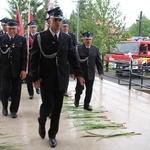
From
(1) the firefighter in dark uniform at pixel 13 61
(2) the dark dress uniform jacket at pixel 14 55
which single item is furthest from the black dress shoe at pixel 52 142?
(2) the dark dress uniform jacket at pixel 14 55

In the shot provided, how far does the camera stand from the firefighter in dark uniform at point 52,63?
410 cm

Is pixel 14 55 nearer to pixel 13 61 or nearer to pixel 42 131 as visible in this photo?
pixel 13 61

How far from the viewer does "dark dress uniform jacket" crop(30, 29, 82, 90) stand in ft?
13.5

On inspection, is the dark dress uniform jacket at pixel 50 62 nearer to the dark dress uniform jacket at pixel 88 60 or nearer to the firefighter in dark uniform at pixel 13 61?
the firefighter in dark uniform at pixel 13 61

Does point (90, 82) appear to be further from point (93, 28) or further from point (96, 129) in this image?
point (93, 28)

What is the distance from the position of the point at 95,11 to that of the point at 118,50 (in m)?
3.50

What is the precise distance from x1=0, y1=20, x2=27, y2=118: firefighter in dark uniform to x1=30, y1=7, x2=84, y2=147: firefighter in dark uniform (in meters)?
1.48

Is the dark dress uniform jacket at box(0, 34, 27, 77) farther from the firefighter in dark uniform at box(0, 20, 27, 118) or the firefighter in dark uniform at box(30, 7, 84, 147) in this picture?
the firefighter in dark uniform at box(30, 7, 84, 147)

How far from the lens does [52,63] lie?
4160 mm

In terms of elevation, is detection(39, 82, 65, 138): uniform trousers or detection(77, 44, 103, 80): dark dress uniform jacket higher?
detection(77, 44, 103, 80): dark dress uniform jacket

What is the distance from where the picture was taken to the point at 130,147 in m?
4.28

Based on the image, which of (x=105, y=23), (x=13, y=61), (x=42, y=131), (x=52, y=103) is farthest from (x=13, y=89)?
(x=105, y=23)

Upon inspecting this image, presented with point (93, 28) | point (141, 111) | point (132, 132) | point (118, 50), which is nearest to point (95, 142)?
point (132, 132)

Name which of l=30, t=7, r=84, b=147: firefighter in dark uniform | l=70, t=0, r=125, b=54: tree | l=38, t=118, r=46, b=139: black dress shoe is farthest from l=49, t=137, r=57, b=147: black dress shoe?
l=70, t=0, r=125, b=54: tree
